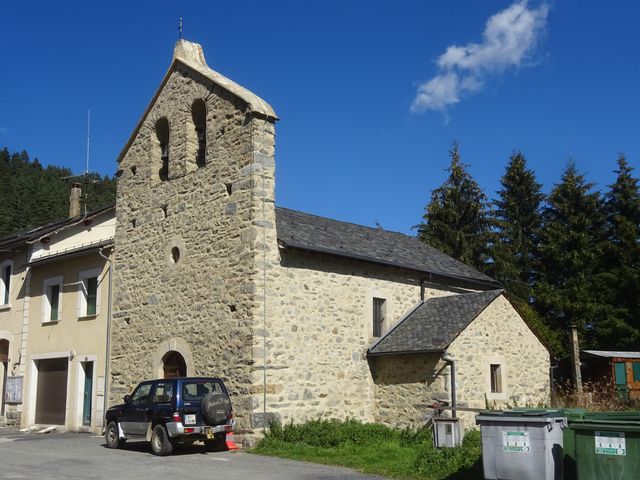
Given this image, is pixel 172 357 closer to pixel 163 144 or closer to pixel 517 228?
pixel 163 144

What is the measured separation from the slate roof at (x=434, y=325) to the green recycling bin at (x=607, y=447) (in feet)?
25.0

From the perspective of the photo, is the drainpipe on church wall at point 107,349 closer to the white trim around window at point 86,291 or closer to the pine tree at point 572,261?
the white trim around window at point 86,291

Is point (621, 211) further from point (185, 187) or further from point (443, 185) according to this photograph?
point (185, 187)

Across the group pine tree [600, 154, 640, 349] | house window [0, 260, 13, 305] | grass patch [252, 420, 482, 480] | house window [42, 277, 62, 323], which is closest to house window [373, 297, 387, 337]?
grass patch [252, 420, 482, 480]

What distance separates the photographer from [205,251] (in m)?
17.3

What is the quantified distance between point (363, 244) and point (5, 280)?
13657mm

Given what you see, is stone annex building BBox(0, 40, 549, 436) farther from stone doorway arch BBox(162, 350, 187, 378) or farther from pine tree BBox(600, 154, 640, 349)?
pine tree BBox(600, 154, 640, 349)

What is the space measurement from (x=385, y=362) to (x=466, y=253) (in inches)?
894

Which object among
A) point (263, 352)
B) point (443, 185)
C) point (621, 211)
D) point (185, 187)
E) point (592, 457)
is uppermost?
point (443, 185)

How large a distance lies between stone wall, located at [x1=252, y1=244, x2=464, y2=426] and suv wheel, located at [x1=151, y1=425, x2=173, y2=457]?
6.95 ft

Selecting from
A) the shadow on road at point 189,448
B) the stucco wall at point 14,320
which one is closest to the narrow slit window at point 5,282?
the stucco wall at point 14,320

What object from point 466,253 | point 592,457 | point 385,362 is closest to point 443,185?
A: point 466,253

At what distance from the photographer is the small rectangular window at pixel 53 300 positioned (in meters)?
22.6

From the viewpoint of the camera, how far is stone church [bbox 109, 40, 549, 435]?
16203 millimetres
